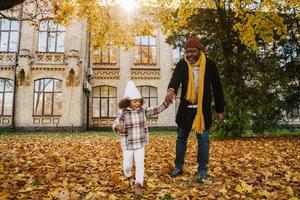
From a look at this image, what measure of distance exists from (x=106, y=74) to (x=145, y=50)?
137 inches

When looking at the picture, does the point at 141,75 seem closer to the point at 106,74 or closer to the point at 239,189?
the point at 106,74

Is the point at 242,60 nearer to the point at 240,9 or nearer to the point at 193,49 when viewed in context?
the point at 240,9

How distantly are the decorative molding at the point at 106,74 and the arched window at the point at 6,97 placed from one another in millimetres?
5656

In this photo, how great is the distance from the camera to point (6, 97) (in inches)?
857

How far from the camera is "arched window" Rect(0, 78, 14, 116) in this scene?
2166 centimetres

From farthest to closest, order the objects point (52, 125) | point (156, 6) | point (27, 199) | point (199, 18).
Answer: point (52, 125)
point (199, 18)
point (156, 6)
point (27, 199)

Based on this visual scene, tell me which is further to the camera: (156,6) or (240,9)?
(156,6)

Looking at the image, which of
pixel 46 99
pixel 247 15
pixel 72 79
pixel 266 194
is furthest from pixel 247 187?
pixel 46 99

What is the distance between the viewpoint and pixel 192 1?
37.9 feet

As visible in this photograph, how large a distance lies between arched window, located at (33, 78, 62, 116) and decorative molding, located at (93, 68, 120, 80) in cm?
303

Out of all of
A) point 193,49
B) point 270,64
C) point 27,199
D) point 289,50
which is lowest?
point 27,199

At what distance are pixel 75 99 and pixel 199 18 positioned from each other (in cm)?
1130

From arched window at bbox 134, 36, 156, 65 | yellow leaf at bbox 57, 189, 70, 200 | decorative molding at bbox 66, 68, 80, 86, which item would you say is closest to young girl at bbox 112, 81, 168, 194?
yellow leaf at bbox 57, 189, 70, 200

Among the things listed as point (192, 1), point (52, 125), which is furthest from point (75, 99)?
point (192, 1)
